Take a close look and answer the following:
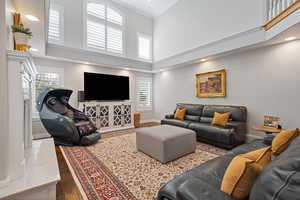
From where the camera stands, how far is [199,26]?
4.54 metres

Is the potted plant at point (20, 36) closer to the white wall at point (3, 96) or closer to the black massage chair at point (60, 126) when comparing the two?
the white wall at point (3, 96)

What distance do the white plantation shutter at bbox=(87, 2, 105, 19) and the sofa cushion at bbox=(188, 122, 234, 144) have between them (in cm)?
515

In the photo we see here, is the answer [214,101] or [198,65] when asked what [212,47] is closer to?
[198,65]

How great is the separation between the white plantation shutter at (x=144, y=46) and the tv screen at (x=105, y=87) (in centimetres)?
150

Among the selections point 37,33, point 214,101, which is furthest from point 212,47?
point 37,33

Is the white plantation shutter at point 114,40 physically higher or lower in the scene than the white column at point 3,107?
higher

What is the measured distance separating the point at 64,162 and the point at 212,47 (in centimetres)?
475

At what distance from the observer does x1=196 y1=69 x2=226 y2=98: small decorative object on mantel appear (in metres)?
4.15

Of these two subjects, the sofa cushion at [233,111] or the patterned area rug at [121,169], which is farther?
the sofa cushion at [233,111]

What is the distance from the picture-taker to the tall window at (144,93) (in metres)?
6.31

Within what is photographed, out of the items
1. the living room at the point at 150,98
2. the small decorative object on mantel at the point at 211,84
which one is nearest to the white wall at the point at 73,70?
the living room at the point at 150,98

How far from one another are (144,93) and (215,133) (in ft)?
13.0

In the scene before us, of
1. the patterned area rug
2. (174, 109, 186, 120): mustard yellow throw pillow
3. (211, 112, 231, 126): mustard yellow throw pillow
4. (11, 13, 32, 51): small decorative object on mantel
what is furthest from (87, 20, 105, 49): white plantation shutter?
(211, 112, 231, 126): mustard yellow throw pillow

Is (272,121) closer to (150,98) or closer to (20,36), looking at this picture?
(150,98)
